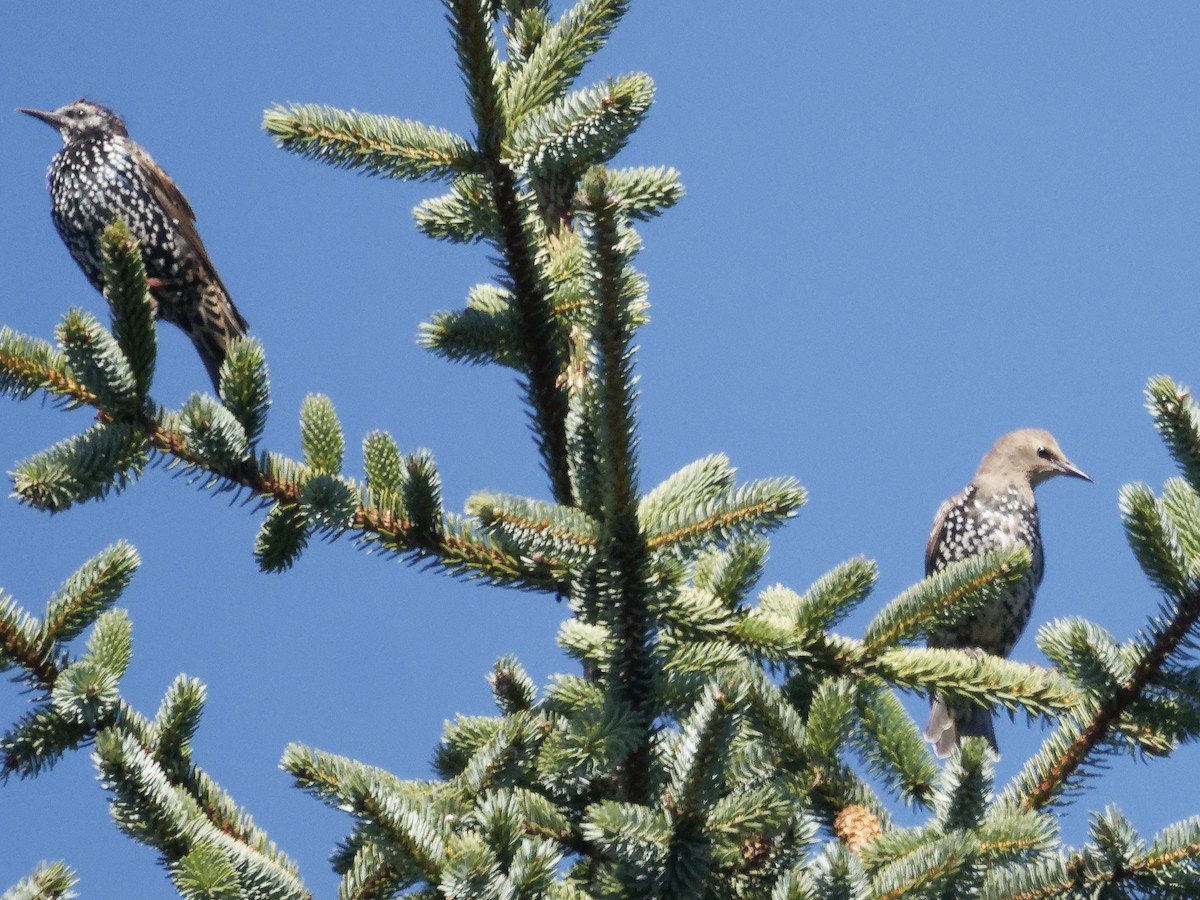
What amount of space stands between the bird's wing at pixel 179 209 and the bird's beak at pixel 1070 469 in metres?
4.36

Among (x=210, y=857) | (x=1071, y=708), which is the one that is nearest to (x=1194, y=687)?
(x=1071, y=708)

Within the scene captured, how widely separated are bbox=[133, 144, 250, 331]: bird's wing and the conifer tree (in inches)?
149

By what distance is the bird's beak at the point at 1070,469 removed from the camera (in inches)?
288

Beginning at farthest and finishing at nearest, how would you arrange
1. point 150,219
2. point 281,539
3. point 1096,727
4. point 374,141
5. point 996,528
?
point 996,528, point 150,219, point 1096,727, point 281,539, point 374,141

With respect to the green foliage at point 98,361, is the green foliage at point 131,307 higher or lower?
higher

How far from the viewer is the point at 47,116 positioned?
251 inches

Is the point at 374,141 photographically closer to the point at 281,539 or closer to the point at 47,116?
the point at 281,539

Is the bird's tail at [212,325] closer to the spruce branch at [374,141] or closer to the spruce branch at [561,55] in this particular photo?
the spruce branch at [374,141]

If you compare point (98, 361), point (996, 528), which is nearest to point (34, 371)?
point (98, 361)

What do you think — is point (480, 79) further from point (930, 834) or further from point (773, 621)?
point (930, 834)

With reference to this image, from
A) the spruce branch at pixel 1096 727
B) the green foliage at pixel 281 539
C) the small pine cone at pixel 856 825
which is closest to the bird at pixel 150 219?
the green foliage at pixel 281 539

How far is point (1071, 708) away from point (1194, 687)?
0.89 feet

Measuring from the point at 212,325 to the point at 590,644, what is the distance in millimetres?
4108

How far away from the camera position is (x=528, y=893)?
6.24 feet
